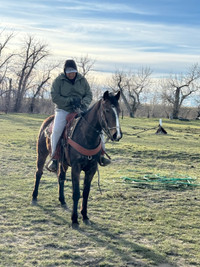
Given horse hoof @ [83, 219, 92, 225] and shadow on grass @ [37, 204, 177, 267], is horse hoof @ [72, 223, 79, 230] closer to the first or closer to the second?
shadow on grass @ [37, 204, 177, 267]

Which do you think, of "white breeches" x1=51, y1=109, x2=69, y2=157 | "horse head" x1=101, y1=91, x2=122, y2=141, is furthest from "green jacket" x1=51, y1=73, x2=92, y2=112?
"horse head" x1=101, y1=91, x2=122, y2=141

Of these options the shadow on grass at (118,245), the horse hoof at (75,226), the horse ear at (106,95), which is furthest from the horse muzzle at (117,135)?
the horse hoof at (75,226)

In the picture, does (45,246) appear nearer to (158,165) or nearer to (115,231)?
(115,231)

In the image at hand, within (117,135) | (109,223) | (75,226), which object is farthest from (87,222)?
(117,135)

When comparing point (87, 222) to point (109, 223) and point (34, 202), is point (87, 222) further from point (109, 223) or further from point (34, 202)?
point (34, 202)

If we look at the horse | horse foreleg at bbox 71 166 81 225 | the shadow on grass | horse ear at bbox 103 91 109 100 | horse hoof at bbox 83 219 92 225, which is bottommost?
the shadow on grass

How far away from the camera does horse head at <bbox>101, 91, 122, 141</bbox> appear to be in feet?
17.4

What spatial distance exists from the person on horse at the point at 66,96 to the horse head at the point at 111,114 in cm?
104

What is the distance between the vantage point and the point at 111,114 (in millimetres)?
5391

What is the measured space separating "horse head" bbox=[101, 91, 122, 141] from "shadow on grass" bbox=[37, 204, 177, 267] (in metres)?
1.67

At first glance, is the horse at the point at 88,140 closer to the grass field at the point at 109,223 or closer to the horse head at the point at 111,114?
the horse head at the point at 111,114

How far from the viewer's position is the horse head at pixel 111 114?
17.4 ft

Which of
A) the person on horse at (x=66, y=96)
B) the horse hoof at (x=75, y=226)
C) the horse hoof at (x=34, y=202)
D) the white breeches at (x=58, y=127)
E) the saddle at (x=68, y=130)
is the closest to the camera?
the horse hoof at (x=75, y=226)

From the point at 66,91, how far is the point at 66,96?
102mm
